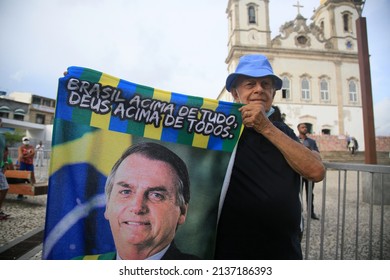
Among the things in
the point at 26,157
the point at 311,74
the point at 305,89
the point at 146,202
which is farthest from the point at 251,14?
the point at 146,202

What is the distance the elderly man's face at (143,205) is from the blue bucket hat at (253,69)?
0.58 meters

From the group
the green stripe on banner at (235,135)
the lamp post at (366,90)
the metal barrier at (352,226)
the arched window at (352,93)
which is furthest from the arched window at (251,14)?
the green stripe on banner at (235,135)

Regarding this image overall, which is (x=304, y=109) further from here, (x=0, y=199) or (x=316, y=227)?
(x=0, y=199)

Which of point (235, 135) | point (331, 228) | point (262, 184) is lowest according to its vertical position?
point (331, 228)

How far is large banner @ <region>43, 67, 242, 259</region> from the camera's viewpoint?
1223 millimetres

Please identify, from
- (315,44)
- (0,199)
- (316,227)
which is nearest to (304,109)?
(315,44)

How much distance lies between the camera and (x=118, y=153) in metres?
1.28

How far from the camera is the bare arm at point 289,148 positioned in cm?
109

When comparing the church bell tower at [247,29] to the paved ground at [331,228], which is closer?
the paved ground at [331,228]

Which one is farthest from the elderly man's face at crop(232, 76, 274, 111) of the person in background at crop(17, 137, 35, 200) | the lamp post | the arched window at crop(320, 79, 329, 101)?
the arched window at crop(320, 79, 329, 101)

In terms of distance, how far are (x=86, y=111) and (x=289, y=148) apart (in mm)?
996

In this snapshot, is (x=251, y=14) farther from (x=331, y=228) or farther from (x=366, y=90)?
(x=331, y=228)

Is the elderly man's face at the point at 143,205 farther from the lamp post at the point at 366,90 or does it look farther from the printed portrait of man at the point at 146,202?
the lamp post at the point at 366,90

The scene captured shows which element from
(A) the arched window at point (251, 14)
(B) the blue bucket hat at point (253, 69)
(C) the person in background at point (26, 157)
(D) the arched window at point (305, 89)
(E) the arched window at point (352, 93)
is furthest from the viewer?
(E) the arched window at point (352, 93)
